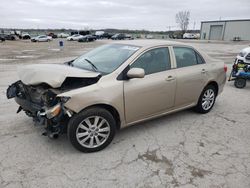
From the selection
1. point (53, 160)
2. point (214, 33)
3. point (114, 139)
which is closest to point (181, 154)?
point (114, 139)

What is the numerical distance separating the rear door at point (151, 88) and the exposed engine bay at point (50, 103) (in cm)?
63

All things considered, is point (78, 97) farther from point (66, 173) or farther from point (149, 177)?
point (149, 177)

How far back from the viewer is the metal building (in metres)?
56.1

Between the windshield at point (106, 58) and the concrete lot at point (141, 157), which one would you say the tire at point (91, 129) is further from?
the windshield at point (106, 58)

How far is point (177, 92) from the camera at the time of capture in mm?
4078

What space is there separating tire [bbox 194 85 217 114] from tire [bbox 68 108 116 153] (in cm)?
224

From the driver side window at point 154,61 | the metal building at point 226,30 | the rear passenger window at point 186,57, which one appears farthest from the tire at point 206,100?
the metal building at point 226,30

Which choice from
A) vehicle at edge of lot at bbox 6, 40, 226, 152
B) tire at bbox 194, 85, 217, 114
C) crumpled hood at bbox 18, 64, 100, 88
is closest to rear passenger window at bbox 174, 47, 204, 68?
vehicle at edge of lot at bbox 6, 40, 226, 152

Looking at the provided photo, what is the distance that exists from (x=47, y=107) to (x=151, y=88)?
5.36 ft

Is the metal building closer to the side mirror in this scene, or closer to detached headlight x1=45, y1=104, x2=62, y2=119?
the side mirror

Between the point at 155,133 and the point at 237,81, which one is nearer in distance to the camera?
the point at 155,133

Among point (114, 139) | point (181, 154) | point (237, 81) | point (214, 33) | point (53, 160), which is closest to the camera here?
point (53, 160)

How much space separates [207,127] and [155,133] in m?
1.07

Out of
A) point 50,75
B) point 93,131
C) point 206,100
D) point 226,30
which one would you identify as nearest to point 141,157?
point 93,131
